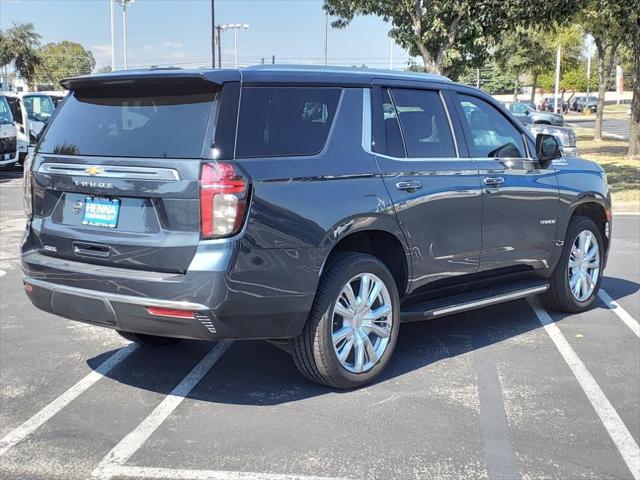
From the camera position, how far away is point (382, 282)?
15.1ft

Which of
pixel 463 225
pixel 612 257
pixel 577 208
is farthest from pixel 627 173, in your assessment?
pixel 463 225

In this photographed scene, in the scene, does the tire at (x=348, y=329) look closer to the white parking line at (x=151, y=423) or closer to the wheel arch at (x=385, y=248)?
the wheel arch at (x=385, y=248)

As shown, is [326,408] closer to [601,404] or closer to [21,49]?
[601,404]

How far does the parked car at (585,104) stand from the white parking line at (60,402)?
7106 centimetres

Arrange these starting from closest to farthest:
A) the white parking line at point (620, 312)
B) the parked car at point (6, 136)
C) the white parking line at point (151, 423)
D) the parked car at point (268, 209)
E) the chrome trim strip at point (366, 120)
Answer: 1. the white parking line at point (151, 423)
2. the parked car at point (268, 209)
3. the chrome trim strip at point (366, 120)
4. the white parking line at point (620, 312)
5. the parked car at point (6, 136)

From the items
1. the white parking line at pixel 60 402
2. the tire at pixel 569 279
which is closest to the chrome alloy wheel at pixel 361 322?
the white parking line at pixel 60 402

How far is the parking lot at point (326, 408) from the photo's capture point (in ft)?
11.7

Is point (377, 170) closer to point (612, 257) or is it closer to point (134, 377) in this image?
point (134, 377)

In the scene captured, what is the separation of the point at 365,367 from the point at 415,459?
1011 millimetres

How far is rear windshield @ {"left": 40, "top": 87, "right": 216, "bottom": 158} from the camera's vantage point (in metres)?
3.91

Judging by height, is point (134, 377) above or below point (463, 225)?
below

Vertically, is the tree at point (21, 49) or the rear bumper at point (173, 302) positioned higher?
the tree at point (21, 49)

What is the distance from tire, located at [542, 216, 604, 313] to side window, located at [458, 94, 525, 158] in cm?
93

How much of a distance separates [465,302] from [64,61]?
378ft
